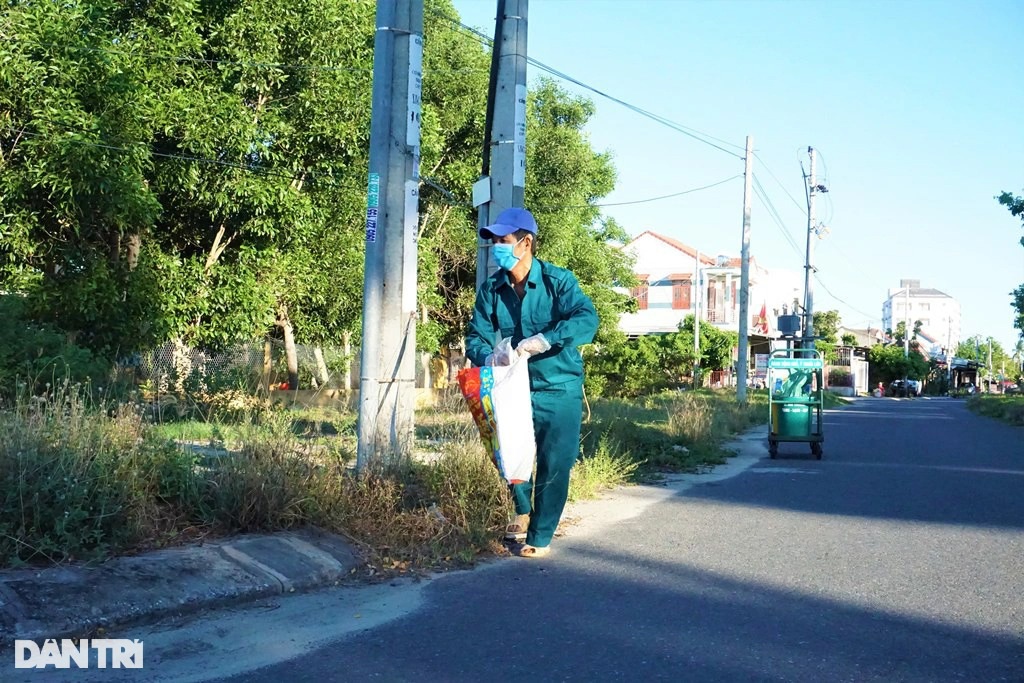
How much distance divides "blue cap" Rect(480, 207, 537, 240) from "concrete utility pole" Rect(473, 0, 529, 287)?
2.37m

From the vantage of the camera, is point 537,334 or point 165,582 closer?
point 165,582

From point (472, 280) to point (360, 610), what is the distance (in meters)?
26.3

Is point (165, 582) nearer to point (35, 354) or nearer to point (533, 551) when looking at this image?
point (533, 551)

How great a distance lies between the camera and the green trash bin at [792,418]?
14156 millimetres

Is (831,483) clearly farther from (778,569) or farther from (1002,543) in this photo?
(778,569)

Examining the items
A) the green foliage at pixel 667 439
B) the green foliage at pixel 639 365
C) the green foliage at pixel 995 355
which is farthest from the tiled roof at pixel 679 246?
the green foliage at pixel 995 355

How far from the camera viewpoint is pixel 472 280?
31.4 meters

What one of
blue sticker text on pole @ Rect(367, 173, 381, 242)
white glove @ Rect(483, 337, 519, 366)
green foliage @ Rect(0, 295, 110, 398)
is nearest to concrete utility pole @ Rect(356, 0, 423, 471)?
blue sticker text on pole @ Rect(367, 173, 381, 242)

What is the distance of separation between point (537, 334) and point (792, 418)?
28.9 feet

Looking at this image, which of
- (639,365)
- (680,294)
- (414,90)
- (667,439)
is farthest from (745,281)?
(680,294)

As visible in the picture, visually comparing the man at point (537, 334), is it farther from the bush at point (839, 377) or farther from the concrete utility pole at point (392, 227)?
the bush at point (839, 377)

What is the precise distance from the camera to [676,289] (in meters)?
63.7

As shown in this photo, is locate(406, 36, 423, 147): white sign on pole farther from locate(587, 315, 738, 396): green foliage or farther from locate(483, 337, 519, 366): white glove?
locate(587, 315, 738, 396): green foliage
